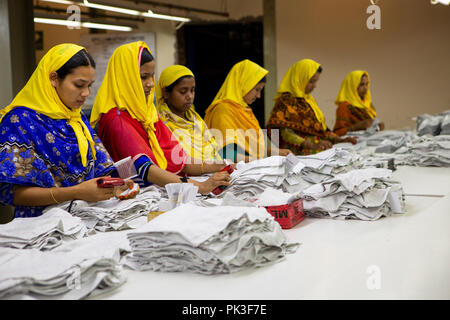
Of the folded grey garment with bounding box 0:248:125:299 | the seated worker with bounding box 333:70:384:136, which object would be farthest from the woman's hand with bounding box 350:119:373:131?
the folded grey garment with bounding box 0:248:125:299

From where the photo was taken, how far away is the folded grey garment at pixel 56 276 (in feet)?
3.29

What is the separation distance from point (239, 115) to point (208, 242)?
2.37 meters

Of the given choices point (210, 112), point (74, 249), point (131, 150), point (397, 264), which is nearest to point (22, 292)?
point (74, 249)

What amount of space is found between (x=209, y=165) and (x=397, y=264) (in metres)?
1.51

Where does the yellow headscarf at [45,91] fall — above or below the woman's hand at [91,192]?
above

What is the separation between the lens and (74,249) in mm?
1303

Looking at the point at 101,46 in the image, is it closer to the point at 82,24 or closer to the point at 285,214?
the point at 82,24

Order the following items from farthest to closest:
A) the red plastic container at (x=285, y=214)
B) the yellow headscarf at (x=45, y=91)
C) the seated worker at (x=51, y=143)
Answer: the yellow headscarf at (x=45, y=91), the seated worker at (x=51, y=143), the red plastic container at (x=285, y=214)

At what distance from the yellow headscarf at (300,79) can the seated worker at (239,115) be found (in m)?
0.76

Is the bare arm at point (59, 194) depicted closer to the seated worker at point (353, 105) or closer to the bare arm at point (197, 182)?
the bare arm at point (197, 182)

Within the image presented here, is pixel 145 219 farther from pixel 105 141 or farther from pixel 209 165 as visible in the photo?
pixel 209 165

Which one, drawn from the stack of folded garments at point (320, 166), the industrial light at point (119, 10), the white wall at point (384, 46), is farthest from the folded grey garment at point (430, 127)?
the white wall at point (384, 46)

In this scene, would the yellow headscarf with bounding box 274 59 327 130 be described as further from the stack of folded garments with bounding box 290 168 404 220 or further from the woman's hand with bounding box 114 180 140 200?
the woman's hand with bounding box 114 180 140 200

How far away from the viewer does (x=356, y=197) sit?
69.6 inches
